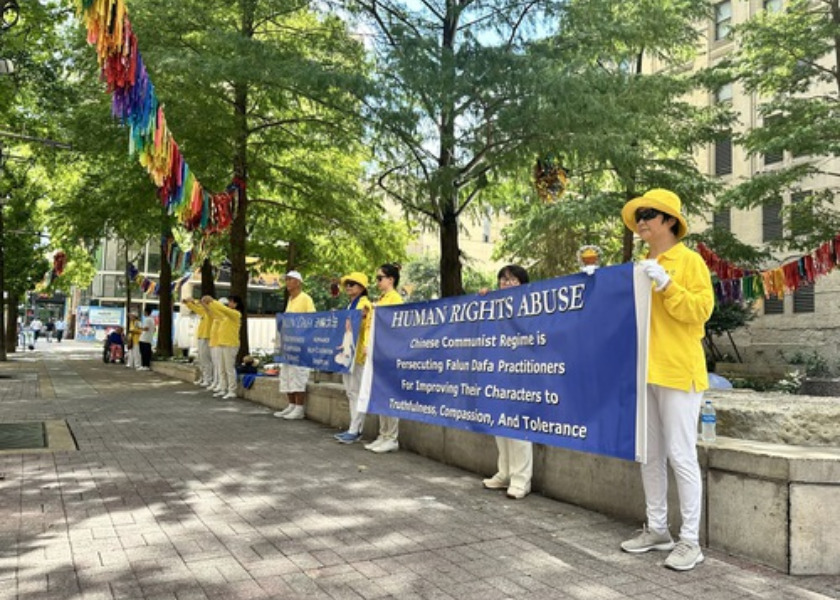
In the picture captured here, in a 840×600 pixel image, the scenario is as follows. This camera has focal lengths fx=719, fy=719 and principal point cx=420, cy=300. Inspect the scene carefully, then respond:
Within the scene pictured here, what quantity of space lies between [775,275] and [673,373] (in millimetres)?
12468

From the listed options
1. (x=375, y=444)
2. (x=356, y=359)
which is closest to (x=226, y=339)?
(x=356, y=359)

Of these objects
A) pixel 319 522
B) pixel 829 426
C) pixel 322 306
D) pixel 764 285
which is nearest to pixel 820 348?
pixel 764 285

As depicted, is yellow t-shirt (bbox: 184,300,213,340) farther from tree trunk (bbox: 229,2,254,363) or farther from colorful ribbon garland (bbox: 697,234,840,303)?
colorful ribbon garland (bbox: 697,234,840,303)

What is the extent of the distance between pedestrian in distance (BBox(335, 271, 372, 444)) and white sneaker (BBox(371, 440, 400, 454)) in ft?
1.48

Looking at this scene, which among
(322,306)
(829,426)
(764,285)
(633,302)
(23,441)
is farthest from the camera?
(322,306)

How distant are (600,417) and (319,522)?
1977mm

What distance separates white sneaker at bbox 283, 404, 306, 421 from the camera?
10211 millimetres

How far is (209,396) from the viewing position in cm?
1345

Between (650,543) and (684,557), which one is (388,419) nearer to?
(650,543)

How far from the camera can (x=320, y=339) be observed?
9227 mm

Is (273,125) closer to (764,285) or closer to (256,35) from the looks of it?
(256,35)

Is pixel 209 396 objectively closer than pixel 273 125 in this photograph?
Yes

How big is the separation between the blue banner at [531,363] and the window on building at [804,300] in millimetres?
23427

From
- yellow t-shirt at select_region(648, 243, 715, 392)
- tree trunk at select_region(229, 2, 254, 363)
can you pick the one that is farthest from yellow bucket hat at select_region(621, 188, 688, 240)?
tree trunk at select_region(229, 2, 254, 363)
